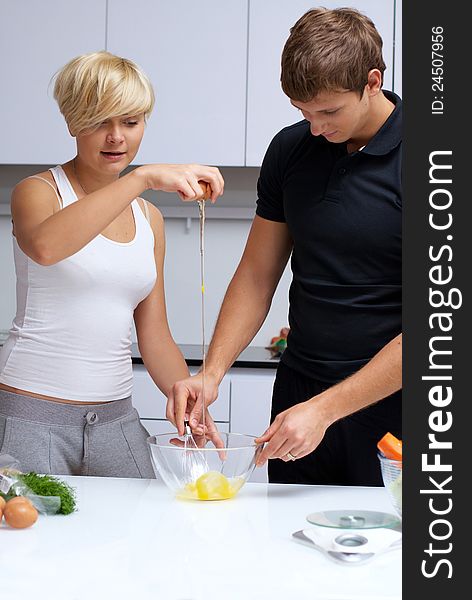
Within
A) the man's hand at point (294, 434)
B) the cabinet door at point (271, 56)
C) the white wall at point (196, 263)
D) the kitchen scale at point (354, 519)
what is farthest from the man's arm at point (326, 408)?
the white wall at point (196, 263)

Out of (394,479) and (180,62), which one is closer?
(394,479)

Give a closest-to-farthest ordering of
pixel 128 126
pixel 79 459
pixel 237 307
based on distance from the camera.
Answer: pixel 79 459, pixel 128 126, pixel 237 307

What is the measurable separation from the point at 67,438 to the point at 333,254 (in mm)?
611

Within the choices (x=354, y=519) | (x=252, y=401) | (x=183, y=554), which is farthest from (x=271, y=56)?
(x=183, y=554)

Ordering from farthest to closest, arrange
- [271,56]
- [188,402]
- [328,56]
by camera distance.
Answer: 1. [271,56]
2. [188,402]
3. [328,56]

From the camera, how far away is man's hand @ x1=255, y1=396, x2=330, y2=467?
135 cm

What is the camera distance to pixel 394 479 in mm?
1221

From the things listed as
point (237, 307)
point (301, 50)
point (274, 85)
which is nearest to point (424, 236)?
point (301, 50)

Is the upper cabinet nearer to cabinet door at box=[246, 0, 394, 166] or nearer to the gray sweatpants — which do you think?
cabinet door at box=[246, 0, 394, 166]

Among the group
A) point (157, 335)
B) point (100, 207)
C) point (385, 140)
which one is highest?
point (385, 140)

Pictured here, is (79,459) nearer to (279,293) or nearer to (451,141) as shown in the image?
(451,141)

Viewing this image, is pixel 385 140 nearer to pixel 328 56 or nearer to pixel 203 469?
pixel 328 56

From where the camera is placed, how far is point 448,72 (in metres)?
1.14

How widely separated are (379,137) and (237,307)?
1.54 feet
